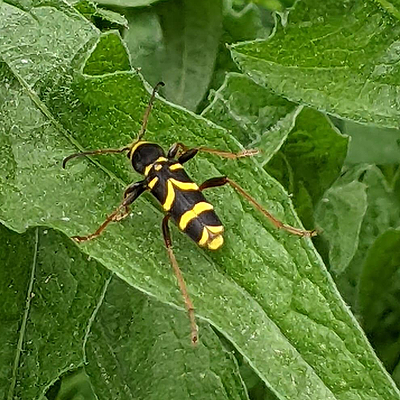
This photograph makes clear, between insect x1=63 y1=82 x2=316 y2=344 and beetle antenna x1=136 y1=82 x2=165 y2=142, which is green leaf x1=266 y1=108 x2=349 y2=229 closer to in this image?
insect x1=63 y1=82 x2=316 y2=344

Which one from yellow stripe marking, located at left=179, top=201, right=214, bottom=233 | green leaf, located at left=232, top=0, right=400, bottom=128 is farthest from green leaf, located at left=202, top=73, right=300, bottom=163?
Result: yellow stripe marking, located at left=179, top=201, right=214, bottom=233

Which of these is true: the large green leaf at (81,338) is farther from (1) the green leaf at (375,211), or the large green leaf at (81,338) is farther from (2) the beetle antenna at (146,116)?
(1) the green leaf at (375,211)

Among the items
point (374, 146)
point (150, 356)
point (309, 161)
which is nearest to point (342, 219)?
point (309, 161)

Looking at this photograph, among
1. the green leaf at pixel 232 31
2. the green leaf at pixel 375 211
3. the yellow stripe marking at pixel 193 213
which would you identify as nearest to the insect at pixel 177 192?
the yellow stripe marking at pixel 193 213

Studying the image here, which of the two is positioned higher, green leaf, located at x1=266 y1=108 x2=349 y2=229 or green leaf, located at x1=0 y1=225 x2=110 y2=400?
green leaf, located at x1=266 y1=108 x2=349 y2=229

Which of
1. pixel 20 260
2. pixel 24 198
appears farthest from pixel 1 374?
pixel 24 198

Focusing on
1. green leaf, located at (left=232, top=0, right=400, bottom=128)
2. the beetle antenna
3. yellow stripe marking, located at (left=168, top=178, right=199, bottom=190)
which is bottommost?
yellow stripe marking, located at (left=168, top=178, right=199, bottom=190)

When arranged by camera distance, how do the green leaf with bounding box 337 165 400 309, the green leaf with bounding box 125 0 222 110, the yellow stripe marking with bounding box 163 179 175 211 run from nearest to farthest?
the yellow stripe marking with bounding box 163 179 175 211 < the green leaf with bounding box 125 0 222 110 < the green leaf with bounding box 337 165 400 309

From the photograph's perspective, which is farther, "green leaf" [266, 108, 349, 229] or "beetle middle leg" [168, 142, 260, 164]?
"green leaf" [266, 108, 349, 229]
